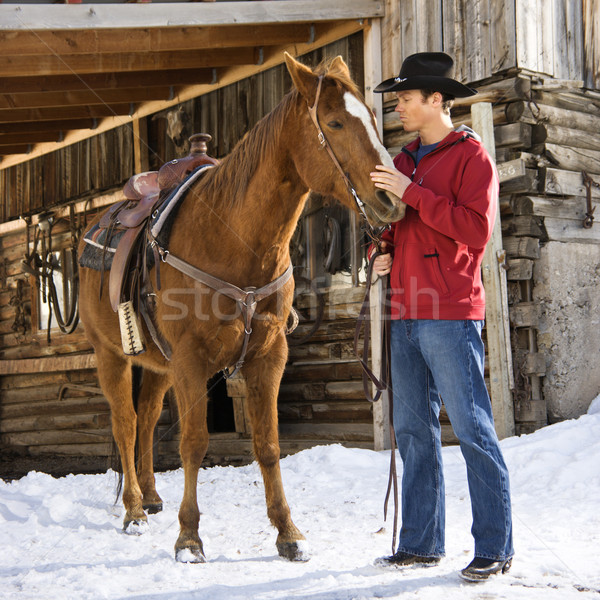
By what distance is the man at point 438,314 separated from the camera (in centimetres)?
A: 277

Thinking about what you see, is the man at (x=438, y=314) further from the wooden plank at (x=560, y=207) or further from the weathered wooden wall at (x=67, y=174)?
the weathered wooden wall at (x=67, y=174)

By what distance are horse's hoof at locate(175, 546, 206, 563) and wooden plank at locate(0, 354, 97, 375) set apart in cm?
639

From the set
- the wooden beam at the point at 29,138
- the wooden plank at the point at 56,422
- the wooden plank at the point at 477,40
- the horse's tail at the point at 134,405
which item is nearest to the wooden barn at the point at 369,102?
the wooden plank at the point at 477,40

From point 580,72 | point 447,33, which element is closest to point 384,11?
point 447,33

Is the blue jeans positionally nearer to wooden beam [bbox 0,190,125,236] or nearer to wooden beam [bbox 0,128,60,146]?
wooden beam [bbox 0,190,125,236]

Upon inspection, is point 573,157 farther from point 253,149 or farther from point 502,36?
point 253,149

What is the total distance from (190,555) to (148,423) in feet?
5.48

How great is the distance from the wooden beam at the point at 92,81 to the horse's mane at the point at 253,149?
4.18 meters

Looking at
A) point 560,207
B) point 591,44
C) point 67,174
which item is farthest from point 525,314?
point 67,174

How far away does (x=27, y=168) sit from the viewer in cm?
1118

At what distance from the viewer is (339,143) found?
3.06 metres

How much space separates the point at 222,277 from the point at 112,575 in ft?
4.65

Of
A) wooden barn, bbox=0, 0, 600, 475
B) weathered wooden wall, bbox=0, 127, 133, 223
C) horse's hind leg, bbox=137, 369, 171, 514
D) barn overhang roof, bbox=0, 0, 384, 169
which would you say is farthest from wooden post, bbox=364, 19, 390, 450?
weathered wooden wall, bbox=0, 127, 133, 223

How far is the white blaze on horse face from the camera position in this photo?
2.95 meters
